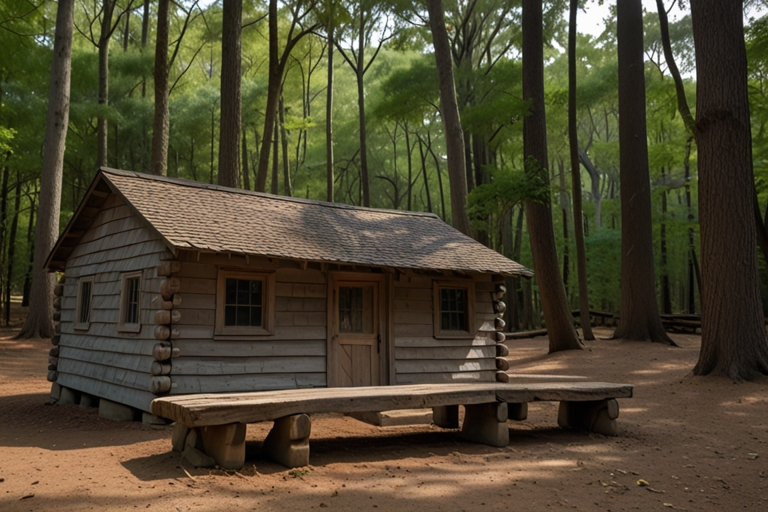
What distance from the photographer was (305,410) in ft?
19.9

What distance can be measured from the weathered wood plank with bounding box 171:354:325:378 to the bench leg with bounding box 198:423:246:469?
2648 mm

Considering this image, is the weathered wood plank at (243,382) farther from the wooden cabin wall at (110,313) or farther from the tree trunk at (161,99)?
the tree trunk at (161,99)

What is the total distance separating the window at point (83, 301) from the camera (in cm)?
1116

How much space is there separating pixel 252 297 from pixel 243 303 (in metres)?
0.18

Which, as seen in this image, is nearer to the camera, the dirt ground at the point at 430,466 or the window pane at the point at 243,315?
the dirt ground at the point at 430,466

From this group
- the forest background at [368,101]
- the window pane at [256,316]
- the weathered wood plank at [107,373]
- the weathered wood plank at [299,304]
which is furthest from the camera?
the forest background at [368,101]

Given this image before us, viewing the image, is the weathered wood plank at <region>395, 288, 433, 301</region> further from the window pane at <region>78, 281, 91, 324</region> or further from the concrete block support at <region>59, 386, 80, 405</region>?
the concrete block support at <region>59, 386, 80, 405</region>

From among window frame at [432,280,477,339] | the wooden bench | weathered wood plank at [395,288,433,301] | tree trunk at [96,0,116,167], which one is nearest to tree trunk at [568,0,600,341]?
window frame at [432,280,477,339]

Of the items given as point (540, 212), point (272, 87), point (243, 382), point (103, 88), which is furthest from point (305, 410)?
point (103, 88)

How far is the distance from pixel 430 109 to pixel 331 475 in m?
24.4

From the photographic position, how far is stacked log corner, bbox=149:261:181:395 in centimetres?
810

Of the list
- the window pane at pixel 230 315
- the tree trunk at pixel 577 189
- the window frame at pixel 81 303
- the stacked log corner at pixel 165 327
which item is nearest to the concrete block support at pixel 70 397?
the window frame at pixel 81 303

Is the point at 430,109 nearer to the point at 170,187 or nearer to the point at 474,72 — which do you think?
the point at 474,72

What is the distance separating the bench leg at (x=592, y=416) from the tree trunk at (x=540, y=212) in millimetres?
7545
